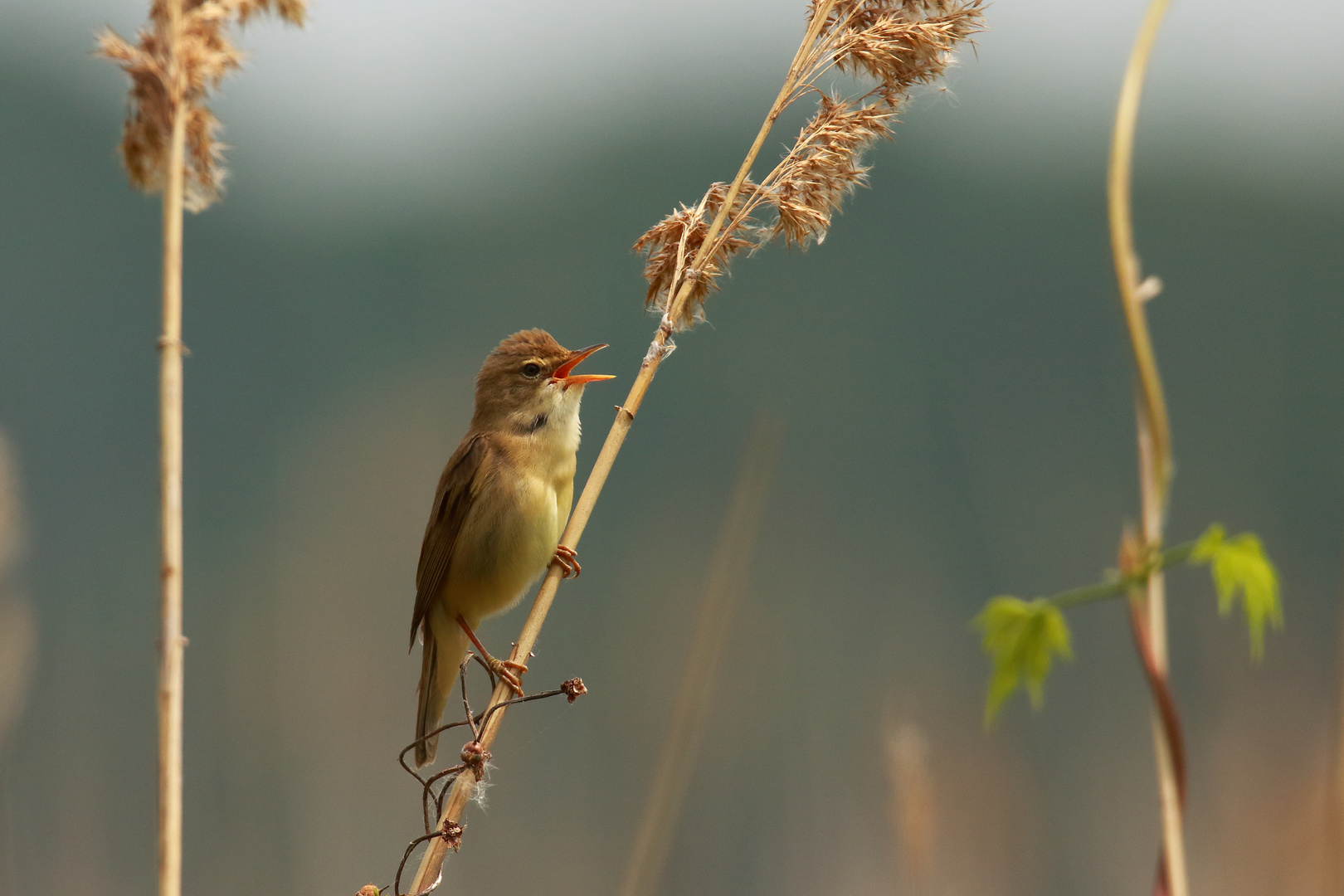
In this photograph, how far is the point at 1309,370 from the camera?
50750 millimetres

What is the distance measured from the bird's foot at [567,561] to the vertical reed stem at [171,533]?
90 cm

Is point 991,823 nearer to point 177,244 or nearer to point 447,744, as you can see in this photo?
point 447,744

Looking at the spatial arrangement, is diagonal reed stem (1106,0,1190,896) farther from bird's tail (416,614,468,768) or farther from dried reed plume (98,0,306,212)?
bird's tail (416,614,468,768)

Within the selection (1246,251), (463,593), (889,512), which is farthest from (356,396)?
(1246,251)

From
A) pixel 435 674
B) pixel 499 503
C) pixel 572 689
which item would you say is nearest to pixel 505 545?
pixel 499 503

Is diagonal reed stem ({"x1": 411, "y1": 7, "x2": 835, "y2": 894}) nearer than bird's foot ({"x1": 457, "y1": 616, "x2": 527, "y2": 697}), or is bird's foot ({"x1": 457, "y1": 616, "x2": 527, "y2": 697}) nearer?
diagonal reed stem ({"x1": 411, "y1": 7, "x2": 835, "y2": 894})

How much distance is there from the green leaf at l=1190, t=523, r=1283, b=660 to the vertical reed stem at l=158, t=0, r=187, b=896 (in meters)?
1.46

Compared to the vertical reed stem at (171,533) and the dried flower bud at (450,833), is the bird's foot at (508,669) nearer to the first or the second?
the dried flower bud at (450,833)

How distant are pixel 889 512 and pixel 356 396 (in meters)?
25.5

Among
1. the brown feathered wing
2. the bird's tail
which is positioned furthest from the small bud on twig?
the brown feathered wing

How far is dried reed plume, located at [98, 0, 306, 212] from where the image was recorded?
2008 mm

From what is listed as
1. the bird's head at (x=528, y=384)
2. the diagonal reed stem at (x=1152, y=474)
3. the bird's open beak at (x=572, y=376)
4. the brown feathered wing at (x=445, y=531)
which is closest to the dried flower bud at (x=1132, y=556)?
the diagonal reed stem at (x=1152, y=474)

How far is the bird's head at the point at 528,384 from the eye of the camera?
12.7ft

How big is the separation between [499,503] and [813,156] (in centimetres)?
182
